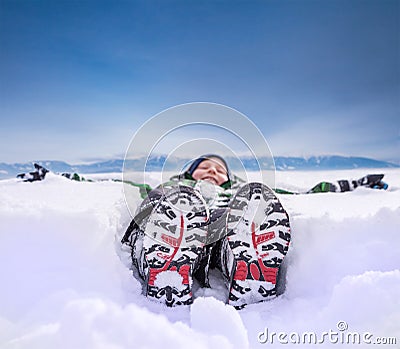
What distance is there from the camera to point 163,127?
1.08 metres

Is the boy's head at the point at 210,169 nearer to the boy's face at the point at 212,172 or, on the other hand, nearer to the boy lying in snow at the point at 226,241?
the boy's face at the point at 212,172

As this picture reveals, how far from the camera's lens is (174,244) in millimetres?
795

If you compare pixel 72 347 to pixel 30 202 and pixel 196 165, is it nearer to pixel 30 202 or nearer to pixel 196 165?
pixel 30 202

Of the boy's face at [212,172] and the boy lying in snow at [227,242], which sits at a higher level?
the boy's face at [212,172]

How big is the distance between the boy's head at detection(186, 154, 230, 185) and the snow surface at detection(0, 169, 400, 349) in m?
0.69

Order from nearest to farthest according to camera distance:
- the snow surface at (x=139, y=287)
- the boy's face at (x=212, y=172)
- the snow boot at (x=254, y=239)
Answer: the snow surface at (x=139, y=287) < the snow boot at (x=254, y=239) < the boy's face at (x=212, y=172)

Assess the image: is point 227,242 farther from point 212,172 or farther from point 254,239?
point 212,172

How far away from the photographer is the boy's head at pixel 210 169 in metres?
1.69

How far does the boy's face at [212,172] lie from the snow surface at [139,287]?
0.68 m

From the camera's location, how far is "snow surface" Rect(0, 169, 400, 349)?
1.89 feet

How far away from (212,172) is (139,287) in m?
0.97

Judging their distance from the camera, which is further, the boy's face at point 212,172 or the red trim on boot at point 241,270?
the boy's face at point 212,172

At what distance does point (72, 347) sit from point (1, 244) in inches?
14.2

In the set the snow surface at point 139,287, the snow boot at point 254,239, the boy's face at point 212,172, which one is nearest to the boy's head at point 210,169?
the boy's face at point 212,172
